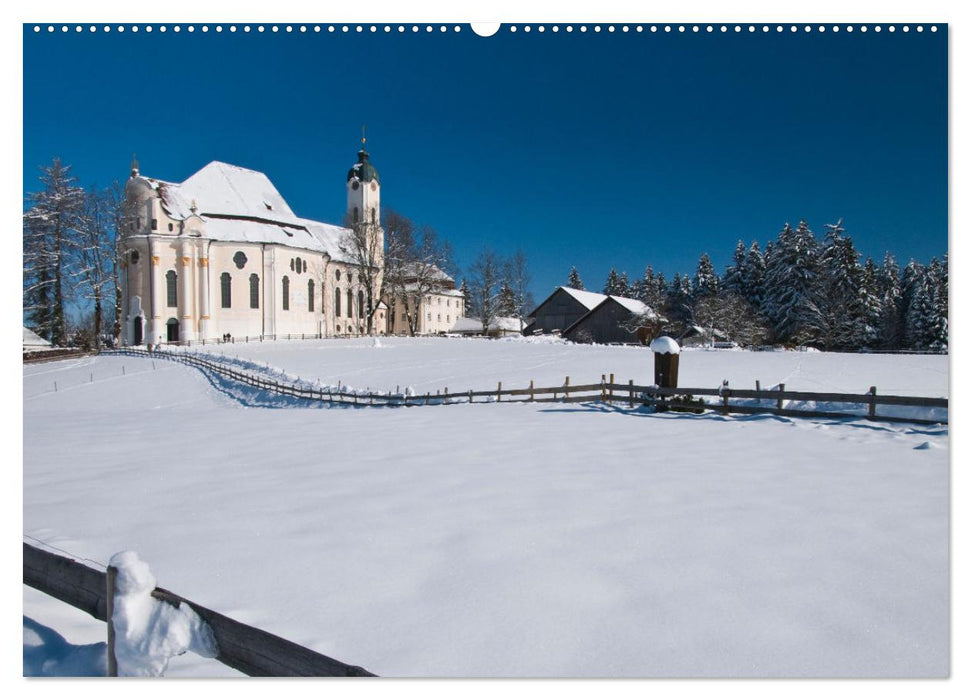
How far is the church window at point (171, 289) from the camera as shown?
1667 inches

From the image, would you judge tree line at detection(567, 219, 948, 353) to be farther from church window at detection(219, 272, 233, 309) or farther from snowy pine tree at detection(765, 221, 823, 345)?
church window at detection(219, 272, 233, 309)

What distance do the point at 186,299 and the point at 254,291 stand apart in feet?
18.9

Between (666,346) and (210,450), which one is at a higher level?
(666,346)

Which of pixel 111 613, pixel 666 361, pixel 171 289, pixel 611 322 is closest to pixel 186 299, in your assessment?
pixel 171 289

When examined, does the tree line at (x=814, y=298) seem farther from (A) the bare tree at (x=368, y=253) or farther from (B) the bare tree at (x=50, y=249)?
(A) the bare tree at (x=368, y=253)

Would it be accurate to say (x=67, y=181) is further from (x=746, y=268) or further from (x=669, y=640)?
(x=746, y=268)

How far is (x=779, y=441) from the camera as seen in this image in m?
8.25

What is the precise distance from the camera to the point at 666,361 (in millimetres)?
12266

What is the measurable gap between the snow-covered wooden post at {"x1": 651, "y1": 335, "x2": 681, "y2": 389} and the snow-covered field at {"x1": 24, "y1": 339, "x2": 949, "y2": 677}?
7.54 feet

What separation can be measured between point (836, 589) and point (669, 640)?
4.39 feet

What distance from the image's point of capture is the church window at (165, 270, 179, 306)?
4234 cm

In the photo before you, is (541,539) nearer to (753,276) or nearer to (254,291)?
(753,276)

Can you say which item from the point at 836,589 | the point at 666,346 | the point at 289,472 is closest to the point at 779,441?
the point at 666,346

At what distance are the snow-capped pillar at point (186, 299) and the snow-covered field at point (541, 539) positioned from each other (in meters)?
35.9
